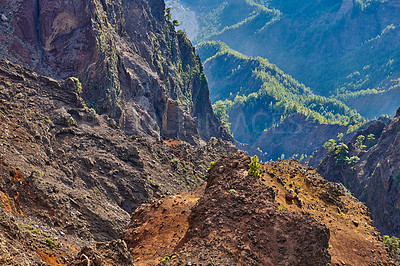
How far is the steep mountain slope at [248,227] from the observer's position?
2141 centimetres

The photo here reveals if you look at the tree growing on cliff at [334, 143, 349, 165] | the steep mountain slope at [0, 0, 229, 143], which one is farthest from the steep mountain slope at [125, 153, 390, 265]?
the tree growing on cliff at [334, 143, 349, 165]

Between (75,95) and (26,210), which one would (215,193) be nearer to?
(26,210)

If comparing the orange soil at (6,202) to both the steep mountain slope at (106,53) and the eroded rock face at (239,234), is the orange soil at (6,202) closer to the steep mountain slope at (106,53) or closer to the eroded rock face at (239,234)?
the eroded rock face at (239,234)

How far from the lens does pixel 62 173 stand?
3881 cm

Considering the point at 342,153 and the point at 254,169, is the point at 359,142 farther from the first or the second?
the point at 254,169

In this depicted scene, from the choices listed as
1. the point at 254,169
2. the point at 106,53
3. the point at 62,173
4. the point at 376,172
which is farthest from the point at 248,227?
the point at 376,172

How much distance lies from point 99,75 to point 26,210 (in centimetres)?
→ 4517

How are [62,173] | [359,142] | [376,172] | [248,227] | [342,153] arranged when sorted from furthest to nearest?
[359,142], [342,153], [376,172], [62,173], [248,227]

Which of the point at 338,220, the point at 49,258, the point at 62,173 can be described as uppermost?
the point at 338,220

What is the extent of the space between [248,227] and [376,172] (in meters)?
89.1

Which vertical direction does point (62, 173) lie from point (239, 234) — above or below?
above

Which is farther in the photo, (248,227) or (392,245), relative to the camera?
(392,245)

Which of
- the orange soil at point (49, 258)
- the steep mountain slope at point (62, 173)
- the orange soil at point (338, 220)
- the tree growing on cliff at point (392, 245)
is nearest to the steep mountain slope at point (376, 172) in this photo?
the tree growing on cliff at point (392, 245)

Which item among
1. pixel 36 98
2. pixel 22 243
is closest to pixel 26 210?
pixel 22 243
